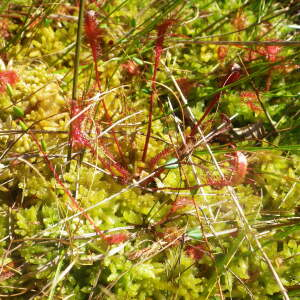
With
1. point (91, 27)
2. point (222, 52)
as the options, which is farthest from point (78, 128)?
point (222, 52)

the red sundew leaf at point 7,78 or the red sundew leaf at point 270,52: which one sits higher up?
the red sundew leaf at point 7,78

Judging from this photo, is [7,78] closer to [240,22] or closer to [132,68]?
[132,68]

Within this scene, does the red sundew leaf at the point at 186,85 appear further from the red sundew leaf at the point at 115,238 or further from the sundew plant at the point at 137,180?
the red sundew leaf at the point at 115,238

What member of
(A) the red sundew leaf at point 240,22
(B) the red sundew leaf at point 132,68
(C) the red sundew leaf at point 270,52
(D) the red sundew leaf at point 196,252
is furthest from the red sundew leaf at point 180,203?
(A) the red sundew leaf at point 240,22

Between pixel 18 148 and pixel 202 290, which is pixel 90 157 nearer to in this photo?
pixel 18 148

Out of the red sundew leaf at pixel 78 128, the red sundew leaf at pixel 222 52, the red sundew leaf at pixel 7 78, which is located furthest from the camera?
the red sundew leaf at pixel 222 52

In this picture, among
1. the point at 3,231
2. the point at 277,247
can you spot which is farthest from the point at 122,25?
the point at 277,247

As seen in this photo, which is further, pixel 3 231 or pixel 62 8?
pixel 62 8

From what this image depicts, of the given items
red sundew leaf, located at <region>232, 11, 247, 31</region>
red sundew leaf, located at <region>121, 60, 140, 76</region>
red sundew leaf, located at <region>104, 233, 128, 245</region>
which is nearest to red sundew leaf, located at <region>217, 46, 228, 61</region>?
red sundew leaf, located at <region>232, 11, 247, 31</region>
